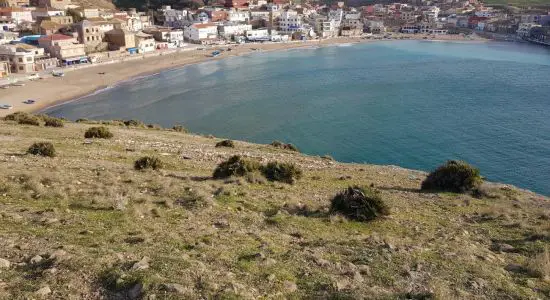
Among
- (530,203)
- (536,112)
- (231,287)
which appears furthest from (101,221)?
(536,112)

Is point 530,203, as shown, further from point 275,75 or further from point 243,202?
point 275,75

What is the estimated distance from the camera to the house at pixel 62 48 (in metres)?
83.4

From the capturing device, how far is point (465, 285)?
905 centimetres

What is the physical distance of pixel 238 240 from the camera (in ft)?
34.3

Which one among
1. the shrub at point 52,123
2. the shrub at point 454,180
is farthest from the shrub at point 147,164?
the shrub at point 52,123

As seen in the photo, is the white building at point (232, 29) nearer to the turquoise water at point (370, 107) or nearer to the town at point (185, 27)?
the town at point (185, 27)

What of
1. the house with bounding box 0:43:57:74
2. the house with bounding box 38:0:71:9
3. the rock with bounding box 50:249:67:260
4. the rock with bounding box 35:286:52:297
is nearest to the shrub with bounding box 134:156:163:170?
the rock with bounding box 50:249:67:260

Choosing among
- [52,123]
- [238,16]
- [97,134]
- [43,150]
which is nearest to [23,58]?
[52,123]

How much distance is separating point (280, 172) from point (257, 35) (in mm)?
124237

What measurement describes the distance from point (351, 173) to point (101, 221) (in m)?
14.2

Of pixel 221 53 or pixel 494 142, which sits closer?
pixel 494 142

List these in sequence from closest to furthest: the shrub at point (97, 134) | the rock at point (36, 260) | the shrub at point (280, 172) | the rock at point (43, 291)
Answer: the rock at point (43, 291)
the rock at point (36, 260)
the shrub at point (280, 172)
the shrub at point (97, 134)

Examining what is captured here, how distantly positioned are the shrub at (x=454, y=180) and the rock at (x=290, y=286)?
13168 mm

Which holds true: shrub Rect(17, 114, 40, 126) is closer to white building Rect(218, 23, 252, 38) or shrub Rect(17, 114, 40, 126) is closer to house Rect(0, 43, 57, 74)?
house Rect(0, 43, 57, 74)
